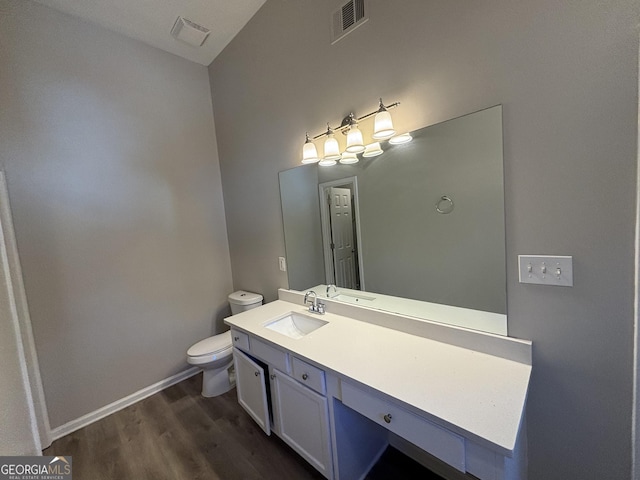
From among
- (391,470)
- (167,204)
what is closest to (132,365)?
(167,204)

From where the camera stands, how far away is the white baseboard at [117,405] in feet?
6.29

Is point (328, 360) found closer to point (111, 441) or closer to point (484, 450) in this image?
point (484, 450)

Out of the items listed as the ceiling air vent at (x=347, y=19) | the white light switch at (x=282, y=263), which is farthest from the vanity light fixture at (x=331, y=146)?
the white light switch at (x=282, y=263)

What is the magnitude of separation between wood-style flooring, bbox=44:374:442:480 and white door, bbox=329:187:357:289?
1.11 meters

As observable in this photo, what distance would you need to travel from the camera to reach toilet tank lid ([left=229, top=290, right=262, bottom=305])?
95.1 inches

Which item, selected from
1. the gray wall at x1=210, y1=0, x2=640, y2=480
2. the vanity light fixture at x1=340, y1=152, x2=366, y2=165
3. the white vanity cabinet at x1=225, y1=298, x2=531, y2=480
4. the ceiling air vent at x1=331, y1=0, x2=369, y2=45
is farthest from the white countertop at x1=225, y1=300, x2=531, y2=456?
the ceiling air vent at x1=331, y1=0, x2=369, y2=45

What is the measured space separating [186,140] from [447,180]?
2429 millimetres

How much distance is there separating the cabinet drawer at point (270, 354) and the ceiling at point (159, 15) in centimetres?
245

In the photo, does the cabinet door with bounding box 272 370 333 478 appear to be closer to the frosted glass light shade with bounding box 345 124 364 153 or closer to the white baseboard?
the frosted glass light shade with bounding box 345 124 364 153

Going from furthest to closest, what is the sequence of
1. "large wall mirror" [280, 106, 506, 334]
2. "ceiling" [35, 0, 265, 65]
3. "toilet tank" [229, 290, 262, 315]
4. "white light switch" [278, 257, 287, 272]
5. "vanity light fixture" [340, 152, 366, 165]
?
1. "toilet tank" [229, 290, 262, 315]
2. "white light switch" [278, 257, 287, 272]
3. "ceiling" [35, 0, 265, 65]
4. "vanity light fixture" [340, 152, 366, 165]
5. "large wall mirror" [280, 106, 506, 334]

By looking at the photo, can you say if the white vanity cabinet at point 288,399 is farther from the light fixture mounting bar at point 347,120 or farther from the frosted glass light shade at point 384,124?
the light fixture mounting bar at point 347,120

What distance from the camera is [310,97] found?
1775 mm

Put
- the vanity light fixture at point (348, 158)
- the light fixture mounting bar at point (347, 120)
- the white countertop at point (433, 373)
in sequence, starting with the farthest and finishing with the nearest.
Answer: the vanity light fixture at point (348, 158)
the light fixture mounting bar at point (347, 120)
the white countertop at point (433, 373)

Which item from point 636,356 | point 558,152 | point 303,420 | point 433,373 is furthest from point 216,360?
point 558,152
